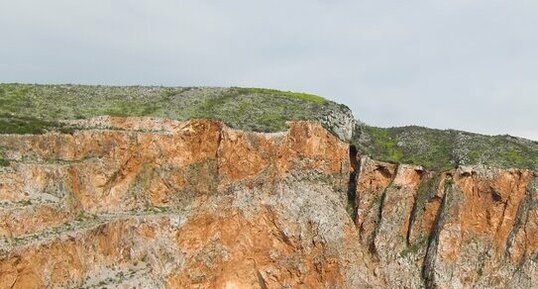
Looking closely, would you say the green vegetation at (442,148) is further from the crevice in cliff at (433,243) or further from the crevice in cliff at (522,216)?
the crevice in cliff at (433,243)

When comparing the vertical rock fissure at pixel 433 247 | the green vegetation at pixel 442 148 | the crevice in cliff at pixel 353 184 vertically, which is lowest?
the vertical rock fissure at pixel 433 247

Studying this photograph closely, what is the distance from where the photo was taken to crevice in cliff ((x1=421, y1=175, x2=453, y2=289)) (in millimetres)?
53594

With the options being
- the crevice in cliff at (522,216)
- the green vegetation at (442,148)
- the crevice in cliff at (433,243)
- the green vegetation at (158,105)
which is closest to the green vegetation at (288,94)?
the green vegetation at (158,105)

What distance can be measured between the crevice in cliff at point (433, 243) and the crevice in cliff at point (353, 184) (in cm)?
592

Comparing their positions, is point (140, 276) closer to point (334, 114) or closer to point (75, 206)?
point (75, 206)

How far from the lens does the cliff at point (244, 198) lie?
46406 mm

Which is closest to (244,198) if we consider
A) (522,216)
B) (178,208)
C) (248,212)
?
(248,212)

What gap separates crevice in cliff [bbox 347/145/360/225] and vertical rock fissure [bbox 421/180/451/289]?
5921 mm

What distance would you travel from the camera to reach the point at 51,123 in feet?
171

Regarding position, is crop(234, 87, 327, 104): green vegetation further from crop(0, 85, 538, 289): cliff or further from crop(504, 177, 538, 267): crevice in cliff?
crop(504, 177, 538, 267): crevice in cliff

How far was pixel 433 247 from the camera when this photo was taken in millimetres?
54406

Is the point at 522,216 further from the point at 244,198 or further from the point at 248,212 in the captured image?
the point at 244,198

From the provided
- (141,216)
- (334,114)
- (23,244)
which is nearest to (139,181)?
(141,216)

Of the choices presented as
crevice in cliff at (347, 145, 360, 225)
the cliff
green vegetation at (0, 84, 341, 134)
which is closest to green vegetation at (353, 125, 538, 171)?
the cliff
